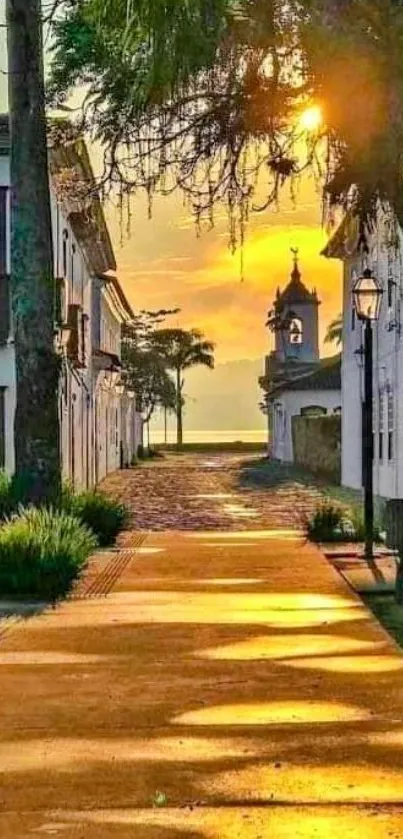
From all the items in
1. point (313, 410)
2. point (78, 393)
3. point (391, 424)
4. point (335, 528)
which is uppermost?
point (78, 393)

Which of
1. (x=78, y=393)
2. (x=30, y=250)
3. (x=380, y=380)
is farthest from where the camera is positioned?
(x=78, y=393)

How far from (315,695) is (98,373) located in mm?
30167

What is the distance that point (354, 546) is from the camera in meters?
16.8

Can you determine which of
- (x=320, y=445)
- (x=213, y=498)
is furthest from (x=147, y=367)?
(x=213, y=498)

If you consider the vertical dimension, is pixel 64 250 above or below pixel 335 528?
above

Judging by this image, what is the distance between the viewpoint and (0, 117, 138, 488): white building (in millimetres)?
17406

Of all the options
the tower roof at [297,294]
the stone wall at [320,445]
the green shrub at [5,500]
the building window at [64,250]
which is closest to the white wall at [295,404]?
the stone wall at [320,445]

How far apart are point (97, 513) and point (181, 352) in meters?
67.8

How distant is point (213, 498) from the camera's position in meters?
31.4

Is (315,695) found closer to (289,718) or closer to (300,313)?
(289,718)

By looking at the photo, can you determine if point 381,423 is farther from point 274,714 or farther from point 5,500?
point 274,714

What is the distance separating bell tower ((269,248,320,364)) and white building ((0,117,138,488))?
23.1 m

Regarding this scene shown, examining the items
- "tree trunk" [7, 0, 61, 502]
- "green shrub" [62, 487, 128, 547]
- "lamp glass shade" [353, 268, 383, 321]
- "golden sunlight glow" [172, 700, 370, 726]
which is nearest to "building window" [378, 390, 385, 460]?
"green shrub" [62, 487, 128, 547]

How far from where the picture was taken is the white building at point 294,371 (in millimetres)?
57625
